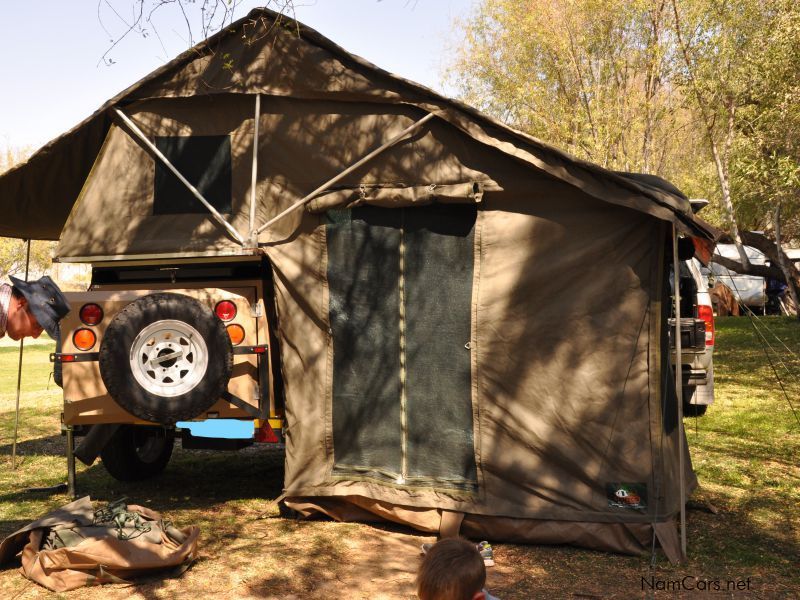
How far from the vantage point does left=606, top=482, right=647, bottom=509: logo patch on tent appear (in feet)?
19.2

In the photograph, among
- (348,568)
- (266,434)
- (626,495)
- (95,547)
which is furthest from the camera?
(266,434)

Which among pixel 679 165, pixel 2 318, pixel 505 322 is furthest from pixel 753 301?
pixel 2 318

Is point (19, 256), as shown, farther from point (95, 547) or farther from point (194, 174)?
point (95, 547)

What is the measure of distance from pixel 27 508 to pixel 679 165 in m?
24.4

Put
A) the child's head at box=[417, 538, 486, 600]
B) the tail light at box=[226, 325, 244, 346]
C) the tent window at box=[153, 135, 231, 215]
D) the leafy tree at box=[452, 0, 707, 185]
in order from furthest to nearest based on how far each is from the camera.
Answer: the leafy tree at box=[452, 0, 707, 185] < the tent window at box=[153, 135, 231, 215] < the tail light at box=[226, 325, 244, 346] < the child's head at box=[417, 538, 486, 600]

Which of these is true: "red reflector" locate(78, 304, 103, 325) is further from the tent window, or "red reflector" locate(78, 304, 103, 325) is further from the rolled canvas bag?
the rolled canvas bag

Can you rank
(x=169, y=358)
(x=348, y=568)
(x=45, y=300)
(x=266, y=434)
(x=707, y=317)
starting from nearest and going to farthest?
(x=348, y=568) < (x=45, y=300) < (x=169, y=358) < (x=266, y=434) < (x=707, y=317)

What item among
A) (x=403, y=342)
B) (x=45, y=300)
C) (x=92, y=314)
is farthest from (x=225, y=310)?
(x=403, y=342)

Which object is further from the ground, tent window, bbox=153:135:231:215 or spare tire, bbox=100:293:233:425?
tent window, bbox=153:135:231:215

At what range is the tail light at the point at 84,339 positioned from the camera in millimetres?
6449

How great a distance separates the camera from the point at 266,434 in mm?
6668

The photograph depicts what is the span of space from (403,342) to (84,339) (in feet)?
7.65

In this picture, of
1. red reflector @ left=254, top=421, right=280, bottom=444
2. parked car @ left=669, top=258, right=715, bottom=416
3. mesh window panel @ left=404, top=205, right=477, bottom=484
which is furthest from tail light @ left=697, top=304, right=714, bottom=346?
red reflector @ left=254, top=421, right=280, bottom=444

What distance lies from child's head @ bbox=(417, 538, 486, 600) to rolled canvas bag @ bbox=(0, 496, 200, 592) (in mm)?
2877
